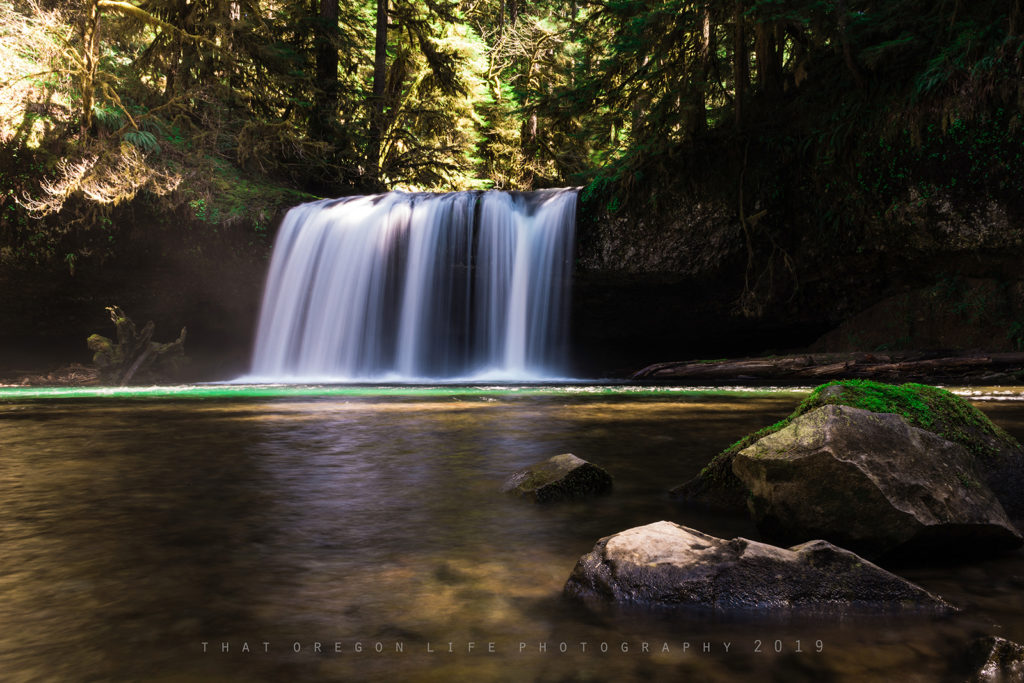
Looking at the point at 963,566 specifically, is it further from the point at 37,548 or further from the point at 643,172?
the point at 643,172

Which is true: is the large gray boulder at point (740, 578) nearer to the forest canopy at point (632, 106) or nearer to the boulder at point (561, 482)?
the boulder at point (561, 482)

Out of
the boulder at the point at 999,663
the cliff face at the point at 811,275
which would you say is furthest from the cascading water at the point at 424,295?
the boulder at the point at 999,663

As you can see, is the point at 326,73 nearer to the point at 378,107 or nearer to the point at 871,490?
the point at 378,107

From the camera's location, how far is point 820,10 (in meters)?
11.9

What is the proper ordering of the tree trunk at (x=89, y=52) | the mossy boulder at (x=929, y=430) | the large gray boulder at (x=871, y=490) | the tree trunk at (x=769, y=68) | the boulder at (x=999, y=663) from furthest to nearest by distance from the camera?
1. the tree trunk at (x=769, y=68)
2. the tree trunk at (x=89, y=52)
3. the mossy boulder at (x=929, y=430)
4. the large gray boulder at (x=871, y=490)
5. the boulder at (x=999, y=663)

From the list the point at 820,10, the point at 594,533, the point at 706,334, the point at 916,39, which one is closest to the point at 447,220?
the point at 706,334

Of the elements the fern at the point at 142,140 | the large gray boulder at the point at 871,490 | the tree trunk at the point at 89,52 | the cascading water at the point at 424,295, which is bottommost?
the large gray boulder at the point at 871,490

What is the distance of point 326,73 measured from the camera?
21.8m

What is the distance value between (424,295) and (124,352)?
23.0ft

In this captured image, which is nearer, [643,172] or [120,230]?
[643,172]

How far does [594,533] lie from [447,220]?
13737mm

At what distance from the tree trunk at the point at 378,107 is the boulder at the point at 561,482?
1905 cm

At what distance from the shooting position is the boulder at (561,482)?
4062 millimetres

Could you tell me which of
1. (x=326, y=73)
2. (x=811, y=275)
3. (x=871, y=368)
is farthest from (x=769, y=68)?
(x=326, y=73)
